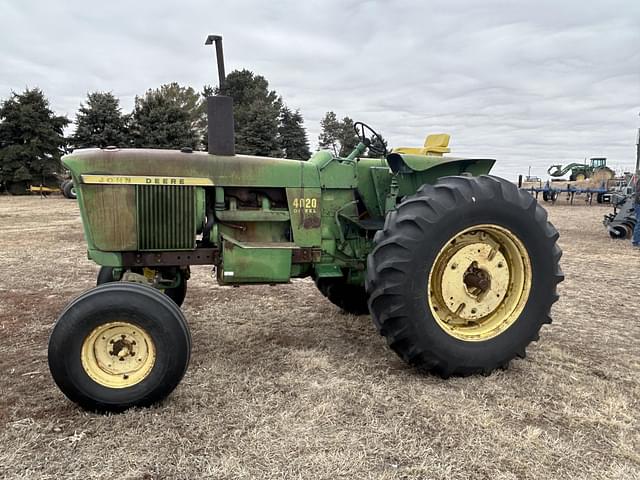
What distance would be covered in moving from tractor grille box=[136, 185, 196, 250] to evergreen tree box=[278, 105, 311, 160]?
29.3m

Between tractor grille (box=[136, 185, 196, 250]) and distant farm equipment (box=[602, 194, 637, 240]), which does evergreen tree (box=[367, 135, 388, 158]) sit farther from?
distant farm equipment (box=[602, 194, 637, 240])

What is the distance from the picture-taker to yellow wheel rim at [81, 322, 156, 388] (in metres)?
3.03

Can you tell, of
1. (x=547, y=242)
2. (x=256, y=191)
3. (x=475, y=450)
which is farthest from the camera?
(x=256, y=191)

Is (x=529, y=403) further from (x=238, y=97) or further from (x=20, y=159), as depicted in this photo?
(x=238, y=97)

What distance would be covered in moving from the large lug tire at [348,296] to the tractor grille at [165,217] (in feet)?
5.58

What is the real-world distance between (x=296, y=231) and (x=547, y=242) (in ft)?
6.25

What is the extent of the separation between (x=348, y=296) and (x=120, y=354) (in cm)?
262

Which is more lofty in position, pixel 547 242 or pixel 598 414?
pixel 547 242

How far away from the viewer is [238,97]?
51.6 meters

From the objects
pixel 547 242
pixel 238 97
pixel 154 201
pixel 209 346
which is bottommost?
pixel 209 346

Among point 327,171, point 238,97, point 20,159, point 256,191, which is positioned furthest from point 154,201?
point 238,97

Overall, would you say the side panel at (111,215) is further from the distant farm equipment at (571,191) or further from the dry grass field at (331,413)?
the distant farm equipment at (571,191)

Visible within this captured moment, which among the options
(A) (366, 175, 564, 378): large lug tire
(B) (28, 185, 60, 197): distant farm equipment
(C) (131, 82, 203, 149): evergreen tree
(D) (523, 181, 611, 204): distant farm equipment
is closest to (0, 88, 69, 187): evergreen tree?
(B) (28, 185, 60, 197): distant farm equipment

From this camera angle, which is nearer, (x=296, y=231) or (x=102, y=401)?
(x=102, y=401)
